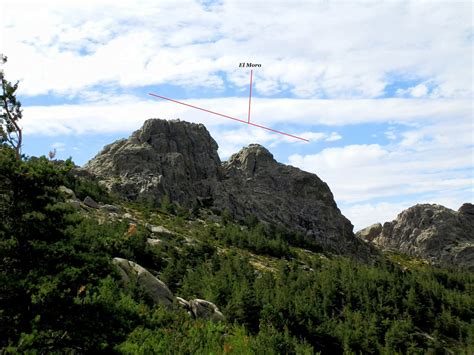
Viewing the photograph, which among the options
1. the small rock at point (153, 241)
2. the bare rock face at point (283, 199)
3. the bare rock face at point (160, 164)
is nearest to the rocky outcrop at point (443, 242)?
the bare rock face at point (283, 199)

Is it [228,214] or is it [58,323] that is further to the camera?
[228,214]

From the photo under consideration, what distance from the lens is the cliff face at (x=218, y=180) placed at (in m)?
142

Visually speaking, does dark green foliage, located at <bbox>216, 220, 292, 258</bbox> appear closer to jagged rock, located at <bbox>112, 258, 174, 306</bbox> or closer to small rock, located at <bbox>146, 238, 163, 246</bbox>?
small rock, located at <bbox>146, 238, 163, 246</bbox>

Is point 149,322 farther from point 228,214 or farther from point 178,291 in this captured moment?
point 228,214

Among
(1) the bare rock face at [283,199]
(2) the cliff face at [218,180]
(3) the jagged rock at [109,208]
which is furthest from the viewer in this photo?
(1) the bare rock face at [283,199]

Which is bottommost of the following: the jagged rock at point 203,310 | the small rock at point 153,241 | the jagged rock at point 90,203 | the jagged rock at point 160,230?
the jagged rock at point 203,310

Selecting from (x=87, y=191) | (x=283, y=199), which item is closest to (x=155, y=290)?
(x=87, y=191)

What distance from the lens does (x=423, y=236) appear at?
194000 millimetres

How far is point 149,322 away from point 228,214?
113 m

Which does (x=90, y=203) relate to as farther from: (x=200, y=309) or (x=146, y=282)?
(x=200, y=309)

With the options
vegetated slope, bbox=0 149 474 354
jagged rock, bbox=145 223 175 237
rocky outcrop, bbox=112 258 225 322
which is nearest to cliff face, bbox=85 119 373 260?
vegetated slope, bbox=0 149 474 354

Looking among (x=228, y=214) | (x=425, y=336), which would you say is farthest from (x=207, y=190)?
(x=425, y=336)

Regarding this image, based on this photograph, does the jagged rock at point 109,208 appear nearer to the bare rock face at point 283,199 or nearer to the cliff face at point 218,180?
the cliff face at point 218,180

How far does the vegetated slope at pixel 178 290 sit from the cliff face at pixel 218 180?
1610 cm
